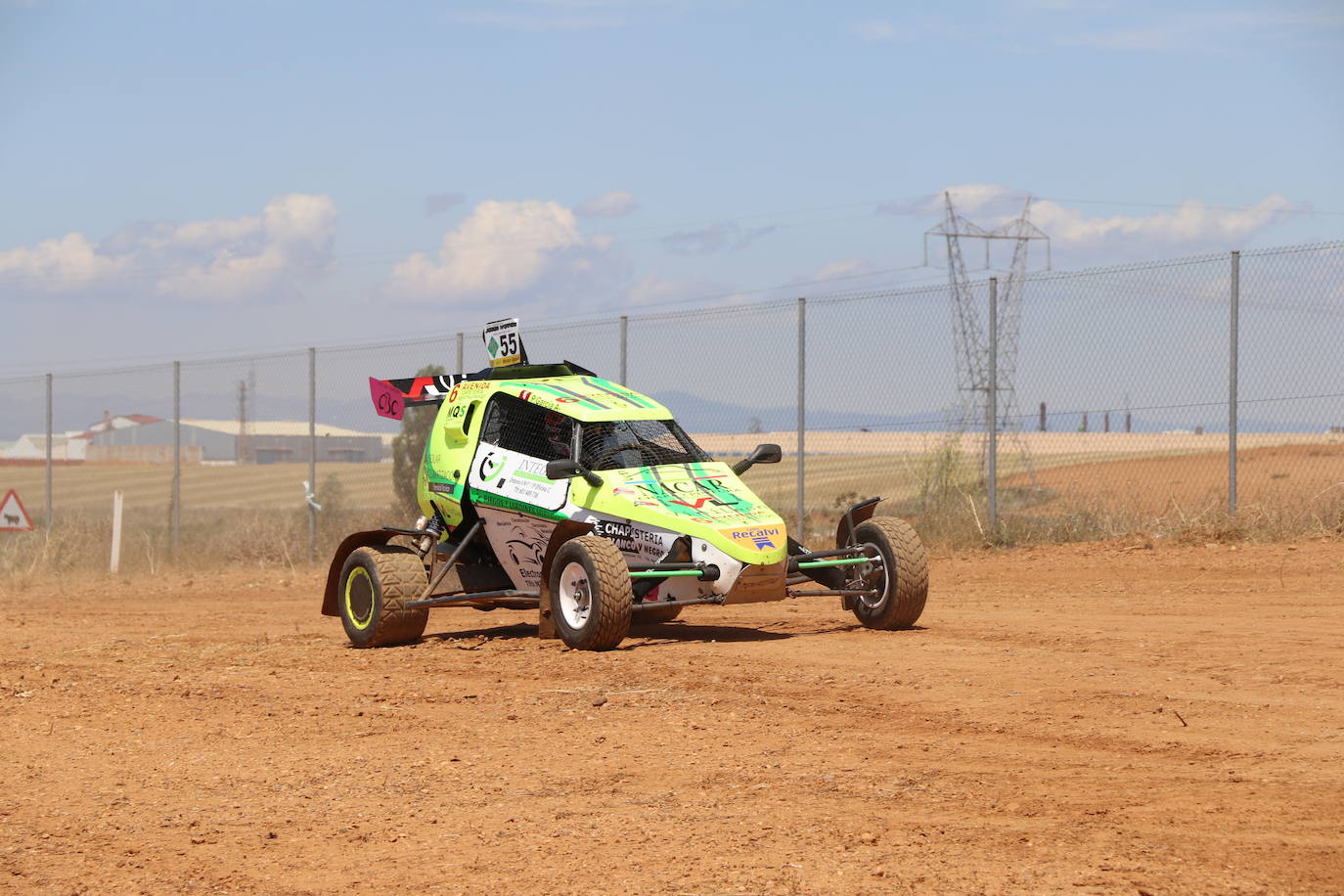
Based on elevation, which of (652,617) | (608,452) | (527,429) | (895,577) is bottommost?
(652,617)

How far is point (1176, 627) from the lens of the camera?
11359mm

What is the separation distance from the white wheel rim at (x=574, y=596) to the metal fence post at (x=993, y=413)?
26.3 ft

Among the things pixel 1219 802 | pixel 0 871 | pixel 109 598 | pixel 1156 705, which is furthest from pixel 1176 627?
pixel 109 598

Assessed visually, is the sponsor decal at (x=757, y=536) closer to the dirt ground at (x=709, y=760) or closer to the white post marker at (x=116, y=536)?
the dirt ground at (x=709, y=760)

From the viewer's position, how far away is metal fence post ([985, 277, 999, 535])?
17.6m

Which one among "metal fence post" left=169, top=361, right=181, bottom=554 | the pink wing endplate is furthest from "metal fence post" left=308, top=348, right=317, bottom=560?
the pink wing endplate

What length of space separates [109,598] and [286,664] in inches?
374

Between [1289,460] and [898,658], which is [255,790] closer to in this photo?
[898,658]

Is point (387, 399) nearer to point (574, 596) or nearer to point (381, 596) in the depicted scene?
point (381, 596)

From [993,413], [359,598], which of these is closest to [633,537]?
[359,598]

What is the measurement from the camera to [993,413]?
17938mm

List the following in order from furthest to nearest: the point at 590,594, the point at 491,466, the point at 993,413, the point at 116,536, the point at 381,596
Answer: the point at 116,536 < the point at 993,413 < the point at 491,466 < the point at 381,596 < the point at 590,594

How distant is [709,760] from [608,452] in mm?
4841

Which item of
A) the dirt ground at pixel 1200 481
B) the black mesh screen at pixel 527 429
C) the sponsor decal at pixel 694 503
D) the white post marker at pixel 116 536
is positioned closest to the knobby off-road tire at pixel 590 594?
the sponsor decal at pixel 694 503
